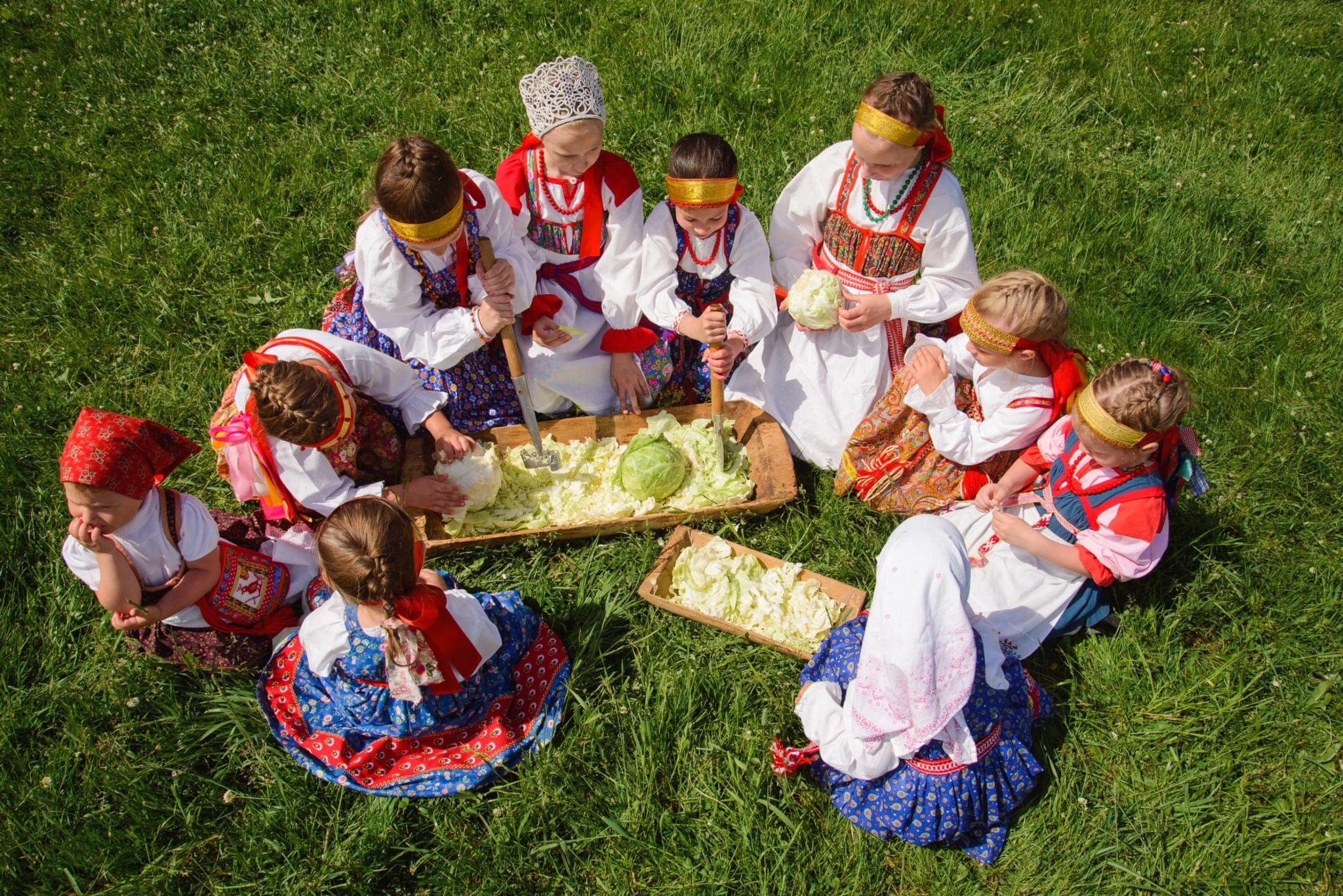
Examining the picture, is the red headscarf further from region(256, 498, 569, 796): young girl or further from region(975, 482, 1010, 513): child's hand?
region(975, 482, 1010, 513): child's hand

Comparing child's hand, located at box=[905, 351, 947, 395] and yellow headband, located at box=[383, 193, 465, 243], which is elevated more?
yellow headband, located at box=[383, 193, 465, 243]

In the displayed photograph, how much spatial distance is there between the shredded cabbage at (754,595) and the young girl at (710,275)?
103cm

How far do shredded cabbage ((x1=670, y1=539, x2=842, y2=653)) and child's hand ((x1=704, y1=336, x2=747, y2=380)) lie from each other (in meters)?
0.93

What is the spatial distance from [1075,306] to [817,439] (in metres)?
2.17

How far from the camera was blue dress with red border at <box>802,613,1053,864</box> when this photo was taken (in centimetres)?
312

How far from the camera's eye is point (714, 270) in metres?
4.60

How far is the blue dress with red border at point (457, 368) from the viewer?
457 centimetres

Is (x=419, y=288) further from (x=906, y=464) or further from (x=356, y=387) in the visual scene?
(x=906, y=464)

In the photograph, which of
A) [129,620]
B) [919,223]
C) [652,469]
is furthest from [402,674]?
[919,223]

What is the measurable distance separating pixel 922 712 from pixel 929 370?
6.81 ft

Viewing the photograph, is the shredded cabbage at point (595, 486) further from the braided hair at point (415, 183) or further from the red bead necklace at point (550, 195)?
the braided hair at point (415, 183)

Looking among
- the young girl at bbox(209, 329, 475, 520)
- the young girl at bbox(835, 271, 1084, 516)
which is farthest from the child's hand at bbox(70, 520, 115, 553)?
the young girl at bbox(835, 271, 1084, 516)

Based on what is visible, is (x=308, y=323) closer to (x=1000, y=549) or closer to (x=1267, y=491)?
(x=1000, y=549)

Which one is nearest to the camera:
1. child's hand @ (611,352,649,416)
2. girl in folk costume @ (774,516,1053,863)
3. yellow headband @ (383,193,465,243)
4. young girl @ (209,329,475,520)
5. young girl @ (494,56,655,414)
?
girl in folk costume @ (774,516,1053,863)
